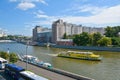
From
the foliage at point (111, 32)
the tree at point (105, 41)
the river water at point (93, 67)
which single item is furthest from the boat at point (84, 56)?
the foliage at point (111, 32)

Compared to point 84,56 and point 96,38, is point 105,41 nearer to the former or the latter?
point 96,38

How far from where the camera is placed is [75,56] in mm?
69625

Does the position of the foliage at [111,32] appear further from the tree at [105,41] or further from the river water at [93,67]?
the river water at [93,67]

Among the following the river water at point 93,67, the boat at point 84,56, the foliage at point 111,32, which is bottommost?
the river water at point 93,67

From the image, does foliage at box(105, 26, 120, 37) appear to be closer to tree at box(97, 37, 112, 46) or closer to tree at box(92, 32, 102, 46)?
tree at box(92, 32, 102, 46)

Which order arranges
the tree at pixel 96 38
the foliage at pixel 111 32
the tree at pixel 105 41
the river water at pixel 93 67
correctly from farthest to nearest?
the foliage at pixel 111 32 < the tree at pixel 96 38 < the tree at pixel 105 41 < the river water at pixel 93 67

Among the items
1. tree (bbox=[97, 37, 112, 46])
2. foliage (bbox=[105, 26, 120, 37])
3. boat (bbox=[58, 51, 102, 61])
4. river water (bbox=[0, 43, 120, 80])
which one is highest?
foliage (bbox=[105, 26, 120, 37])

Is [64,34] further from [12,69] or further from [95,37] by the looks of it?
[12,69]

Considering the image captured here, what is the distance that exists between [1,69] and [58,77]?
10.2m

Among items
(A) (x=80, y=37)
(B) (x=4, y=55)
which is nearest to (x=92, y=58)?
(B) (x=4, y=55)

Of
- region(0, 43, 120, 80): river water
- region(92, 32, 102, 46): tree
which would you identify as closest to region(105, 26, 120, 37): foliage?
region(92, 32, 102, 46): tree

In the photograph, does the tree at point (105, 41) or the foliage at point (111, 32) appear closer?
the tree at point (105, 41)

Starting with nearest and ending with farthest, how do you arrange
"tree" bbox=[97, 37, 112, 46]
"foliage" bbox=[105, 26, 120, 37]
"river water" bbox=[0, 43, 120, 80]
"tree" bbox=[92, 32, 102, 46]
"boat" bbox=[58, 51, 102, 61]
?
"river water" bbox=[0, 43, 120, 80], "boat" bbox=[58, 51, 102, 61], "tree" bbox=[97, 37, 112, 46], "tree" bbox=[92, 32, 102, 46], "foliage" bbox=[105, 26, 120, 37]

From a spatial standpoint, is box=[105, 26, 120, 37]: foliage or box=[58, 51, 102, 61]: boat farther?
box=[105, 26, 120, 37]: foliage
